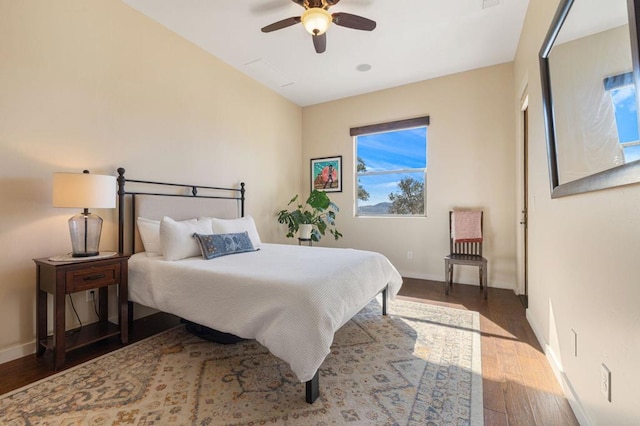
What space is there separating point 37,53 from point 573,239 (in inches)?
148

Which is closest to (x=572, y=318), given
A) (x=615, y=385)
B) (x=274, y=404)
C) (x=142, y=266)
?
(x=615, y=385)

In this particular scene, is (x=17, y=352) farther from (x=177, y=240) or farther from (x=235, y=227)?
(x=235, y=227)

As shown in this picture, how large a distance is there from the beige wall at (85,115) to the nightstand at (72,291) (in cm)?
13

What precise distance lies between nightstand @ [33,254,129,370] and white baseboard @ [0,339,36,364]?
0.08m

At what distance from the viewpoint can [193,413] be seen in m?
1.47

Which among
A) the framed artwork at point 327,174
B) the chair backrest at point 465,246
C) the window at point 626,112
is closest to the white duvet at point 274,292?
the window at point 626,112

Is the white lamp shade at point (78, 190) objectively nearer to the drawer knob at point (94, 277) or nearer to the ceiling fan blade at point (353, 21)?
the drawer knob at point (94, 277)

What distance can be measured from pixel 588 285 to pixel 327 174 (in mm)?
3972

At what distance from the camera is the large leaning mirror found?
3.26ft

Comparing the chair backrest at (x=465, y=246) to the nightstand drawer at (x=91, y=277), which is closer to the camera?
the nightstand drawer at (x=91, y=277)

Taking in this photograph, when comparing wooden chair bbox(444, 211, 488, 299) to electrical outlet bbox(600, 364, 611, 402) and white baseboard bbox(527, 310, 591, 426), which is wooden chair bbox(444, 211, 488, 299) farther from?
electrical outlet bbox(600, 364, 611, 402)

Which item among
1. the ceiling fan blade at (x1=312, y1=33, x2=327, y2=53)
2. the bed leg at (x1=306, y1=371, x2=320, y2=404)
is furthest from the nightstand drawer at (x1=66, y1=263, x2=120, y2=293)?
the ceiling fan blade at (x1=312, y1=33, x2=327, y2=53)

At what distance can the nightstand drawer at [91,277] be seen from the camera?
1.94m

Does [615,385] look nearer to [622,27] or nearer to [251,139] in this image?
[622,27]
